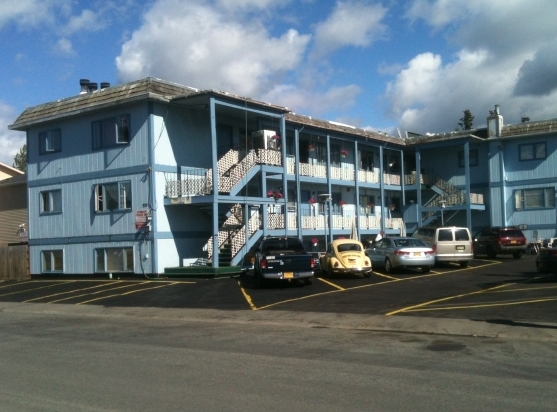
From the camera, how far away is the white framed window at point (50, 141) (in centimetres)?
3406

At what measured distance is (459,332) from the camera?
14.0 meters

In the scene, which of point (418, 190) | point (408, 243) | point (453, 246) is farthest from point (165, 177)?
point (418, 190)

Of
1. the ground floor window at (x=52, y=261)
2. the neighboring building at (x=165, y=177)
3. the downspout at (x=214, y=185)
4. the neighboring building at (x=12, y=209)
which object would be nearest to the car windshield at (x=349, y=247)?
the neighboring building at (x=165, y=177)

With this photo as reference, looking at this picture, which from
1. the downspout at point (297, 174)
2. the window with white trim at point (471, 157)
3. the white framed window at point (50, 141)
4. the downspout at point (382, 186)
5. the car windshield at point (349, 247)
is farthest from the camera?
the window with white trim at point (471, 157)

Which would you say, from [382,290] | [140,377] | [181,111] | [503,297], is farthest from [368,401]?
[181,111]

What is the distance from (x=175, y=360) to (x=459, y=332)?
6.14 m

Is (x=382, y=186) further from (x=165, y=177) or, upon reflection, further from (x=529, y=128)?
(x=165, y=177)

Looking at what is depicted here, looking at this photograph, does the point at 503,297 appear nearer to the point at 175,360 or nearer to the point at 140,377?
the point at 175,360

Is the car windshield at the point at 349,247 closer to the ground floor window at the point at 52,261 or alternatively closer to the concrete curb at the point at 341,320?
the concrete curb at the point at 341,320

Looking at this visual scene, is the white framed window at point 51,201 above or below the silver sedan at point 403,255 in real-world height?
above

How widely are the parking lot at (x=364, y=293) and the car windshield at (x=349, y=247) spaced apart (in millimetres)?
1169

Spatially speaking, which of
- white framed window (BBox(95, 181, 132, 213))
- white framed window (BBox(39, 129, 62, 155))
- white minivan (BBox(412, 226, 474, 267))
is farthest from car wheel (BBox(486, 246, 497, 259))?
white framed window (BBox(39, 129, 62, 155))

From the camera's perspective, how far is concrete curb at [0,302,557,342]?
13727 millimetres

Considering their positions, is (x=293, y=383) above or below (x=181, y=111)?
below
